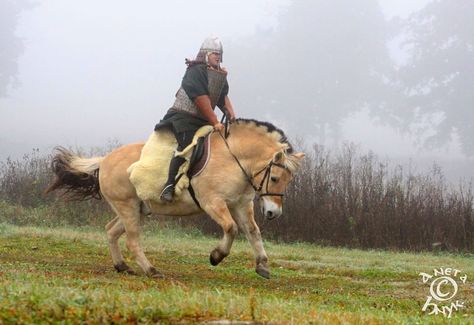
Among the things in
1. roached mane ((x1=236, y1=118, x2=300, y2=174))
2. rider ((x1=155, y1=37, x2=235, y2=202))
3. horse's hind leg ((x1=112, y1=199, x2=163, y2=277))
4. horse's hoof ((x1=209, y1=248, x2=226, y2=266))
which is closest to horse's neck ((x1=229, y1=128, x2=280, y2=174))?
roached mane ((x1=236, y1=118, x2=300, y2=174))

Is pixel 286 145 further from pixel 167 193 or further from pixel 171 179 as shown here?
pixel 167 193

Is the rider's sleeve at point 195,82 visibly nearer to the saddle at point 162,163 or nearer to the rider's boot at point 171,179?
the saddle at point 162,163

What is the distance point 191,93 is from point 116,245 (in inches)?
108

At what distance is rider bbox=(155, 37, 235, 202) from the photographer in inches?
416

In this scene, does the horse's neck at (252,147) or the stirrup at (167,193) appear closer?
the horse's neck at (252,147)

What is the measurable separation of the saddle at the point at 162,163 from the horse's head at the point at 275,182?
908 millimetres

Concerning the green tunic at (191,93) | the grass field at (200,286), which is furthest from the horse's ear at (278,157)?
the grass field at (200,286)

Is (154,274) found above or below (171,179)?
below

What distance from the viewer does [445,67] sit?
63.5 metres

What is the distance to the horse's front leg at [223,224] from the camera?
32.9ft

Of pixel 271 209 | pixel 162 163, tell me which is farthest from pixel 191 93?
A: pixel 271 209

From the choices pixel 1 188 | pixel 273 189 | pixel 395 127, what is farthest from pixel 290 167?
pixel 395 127

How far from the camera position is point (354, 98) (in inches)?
2778

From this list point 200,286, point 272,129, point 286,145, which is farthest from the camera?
point 272,129
